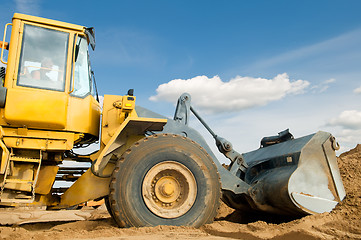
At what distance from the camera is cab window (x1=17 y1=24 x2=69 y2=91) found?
15.5 ft

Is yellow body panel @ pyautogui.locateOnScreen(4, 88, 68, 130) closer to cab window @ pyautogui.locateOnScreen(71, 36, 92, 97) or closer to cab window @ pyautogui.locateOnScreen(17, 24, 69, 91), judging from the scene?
cab window @ pyautogui.locateOnScreen(17, 24, 69, 91)

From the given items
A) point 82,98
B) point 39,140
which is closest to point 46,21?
point 82,98

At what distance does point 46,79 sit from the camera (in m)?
4.75

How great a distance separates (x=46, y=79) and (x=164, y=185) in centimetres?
230

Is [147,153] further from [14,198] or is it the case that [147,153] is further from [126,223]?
[14,198]

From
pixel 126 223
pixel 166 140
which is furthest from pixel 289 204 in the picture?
pixel 126 223

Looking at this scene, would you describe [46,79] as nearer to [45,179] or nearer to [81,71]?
[81,71]

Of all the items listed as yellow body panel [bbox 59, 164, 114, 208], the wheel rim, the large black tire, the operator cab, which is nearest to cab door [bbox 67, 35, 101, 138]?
the operator cab

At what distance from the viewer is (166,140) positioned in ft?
15.1

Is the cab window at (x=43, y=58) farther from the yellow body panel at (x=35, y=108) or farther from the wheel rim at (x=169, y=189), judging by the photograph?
the wheel rim at (x=169, y=189)

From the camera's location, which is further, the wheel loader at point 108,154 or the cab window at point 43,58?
the cab window at point 43,58

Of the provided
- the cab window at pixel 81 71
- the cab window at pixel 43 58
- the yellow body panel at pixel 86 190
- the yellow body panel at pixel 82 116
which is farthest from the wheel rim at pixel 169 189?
the cab window at pixel 43 58

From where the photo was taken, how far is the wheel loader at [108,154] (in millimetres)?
4418

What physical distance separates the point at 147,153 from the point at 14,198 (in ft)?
6.42
